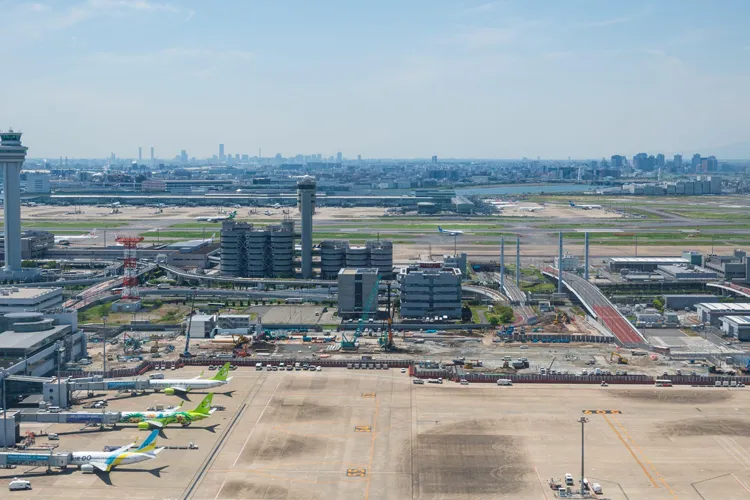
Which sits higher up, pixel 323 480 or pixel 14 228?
pixel 14 228

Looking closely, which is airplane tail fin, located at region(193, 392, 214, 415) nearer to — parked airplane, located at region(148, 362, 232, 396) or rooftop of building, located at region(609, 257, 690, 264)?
parked airplane, located at region(148, 362, 232, 396)

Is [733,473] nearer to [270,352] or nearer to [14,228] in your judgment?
[270,352]

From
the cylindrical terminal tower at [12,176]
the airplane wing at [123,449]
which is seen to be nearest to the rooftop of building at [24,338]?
the airplane wing at [123,449]

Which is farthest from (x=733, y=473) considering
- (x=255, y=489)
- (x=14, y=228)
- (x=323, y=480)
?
(x=14, y=228)

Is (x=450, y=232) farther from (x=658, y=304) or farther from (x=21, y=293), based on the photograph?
(x=21, y=293)

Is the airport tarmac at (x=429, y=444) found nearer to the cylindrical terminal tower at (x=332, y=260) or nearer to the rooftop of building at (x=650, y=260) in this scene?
the cylindrical terminal tower at (x=332, y=260)

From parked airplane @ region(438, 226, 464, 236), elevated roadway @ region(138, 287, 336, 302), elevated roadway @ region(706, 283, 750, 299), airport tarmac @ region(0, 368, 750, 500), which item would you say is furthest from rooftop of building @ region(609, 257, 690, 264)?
airport tarmac @ region(0, 368, 750, 500)
